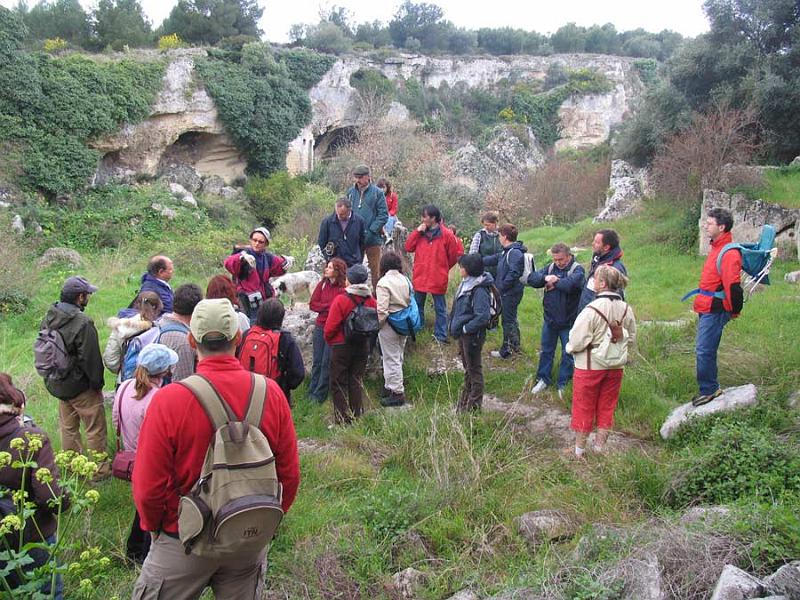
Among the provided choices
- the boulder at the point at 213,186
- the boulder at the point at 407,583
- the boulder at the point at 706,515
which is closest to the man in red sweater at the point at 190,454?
the boulder at the point at 407,583

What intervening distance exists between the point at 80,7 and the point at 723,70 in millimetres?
29967

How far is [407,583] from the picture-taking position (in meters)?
3.43

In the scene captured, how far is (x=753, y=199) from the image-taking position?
12031 millimetres

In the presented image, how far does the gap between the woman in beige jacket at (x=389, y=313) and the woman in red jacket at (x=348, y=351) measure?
0.36m

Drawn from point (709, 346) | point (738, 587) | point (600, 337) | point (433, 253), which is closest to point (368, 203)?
point (433, 253)

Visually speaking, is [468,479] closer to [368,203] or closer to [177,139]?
[368,203]

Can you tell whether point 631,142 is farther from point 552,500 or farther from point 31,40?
point 31,40

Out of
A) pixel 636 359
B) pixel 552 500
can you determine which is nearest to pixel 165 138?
pixel 636 359

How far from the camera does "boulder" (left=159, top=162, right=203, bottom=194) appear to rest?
24.4 metres

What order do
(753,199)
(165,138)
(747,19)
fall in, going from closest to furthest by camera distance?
(753,199) → (747,19) → (165,138)

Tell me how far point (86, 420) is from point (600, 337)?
14.1 feet

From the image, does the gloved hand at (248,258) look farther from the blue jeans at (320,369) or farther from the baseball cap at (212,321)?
the baseball cap at (212,321)

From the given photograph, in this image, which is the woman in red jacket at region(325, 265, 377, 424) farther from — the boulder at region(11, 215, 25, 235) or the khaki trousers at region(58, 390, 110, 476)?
the boulder at region(11, 215, 25, 235)

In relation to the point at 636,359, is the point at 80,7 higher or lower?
higher
